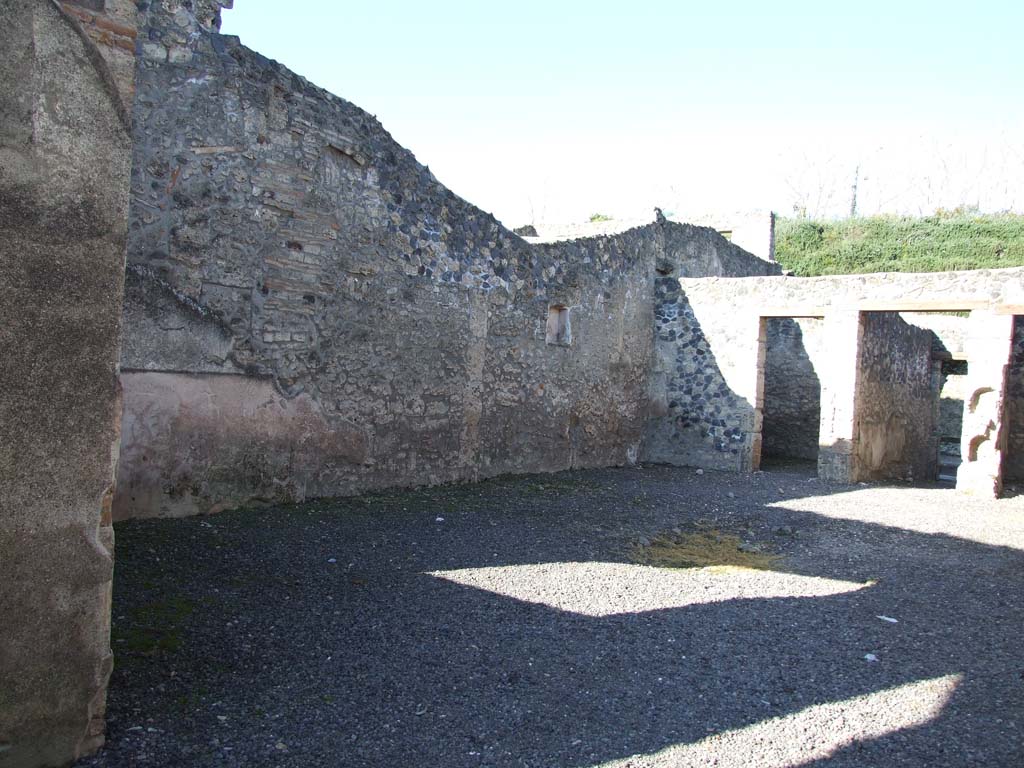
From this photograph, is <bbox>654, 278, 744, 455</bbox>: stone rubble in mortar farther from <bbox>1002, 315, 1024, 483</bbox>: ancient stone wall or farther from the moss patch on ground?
the moss patch on ground

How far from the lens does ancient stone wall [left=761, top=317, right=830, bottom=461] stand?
15.6m

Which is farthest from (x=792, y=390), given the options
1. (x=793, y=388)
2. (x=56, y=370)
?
(x=56, y=370)

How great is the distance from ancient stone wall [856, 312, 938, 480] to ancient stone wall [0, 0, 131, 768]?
11259mm

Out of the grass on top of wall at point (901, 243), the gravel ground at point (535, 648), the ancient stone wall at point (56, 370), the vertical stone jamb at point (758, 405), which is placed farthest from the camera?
the grass on top of wall at point (901, 243)

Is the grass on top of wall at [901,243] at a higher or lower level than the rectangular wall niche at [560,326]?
higher

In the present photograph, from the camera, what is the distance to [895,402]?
43.6 feet

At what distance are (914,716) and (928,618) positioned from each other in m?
1.72

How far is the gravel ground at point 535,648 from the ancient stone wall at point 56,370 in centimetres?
31

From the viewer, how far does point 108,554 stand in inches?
102

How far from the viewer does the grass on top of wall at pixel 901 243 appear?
917 inches

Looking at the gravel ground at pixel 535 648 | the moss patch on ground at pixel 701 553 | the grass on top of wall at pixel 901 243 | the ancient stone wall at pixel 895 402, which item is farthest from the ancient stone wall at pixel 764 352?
the grass on top of wall at pixel 901 243

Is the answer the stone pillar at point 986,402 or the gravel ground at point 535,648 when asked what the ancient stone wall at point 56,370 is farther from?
the stone pillar at point 986,402

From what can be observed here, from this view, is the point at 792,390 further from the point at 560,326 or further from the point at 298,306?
the point at 298,306

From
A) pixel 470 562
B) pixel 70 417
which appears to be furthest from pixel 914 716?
pixel 70 417
